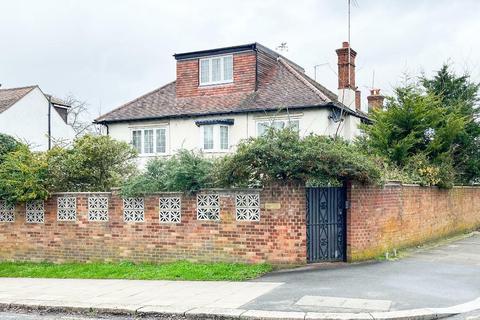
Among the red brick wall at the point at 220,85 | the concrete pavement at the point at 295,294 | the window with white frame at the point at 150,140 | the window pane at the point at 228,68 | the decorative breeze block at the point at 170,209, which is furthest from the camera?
the window with white frame at the point at 150,140

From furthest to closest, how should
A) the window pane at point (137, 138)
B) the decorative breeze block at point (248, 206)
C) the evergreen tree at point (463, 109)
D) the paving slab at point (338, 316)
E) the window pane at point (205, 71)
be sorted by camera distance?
the window pane at point (137, 138), the window pane at point (205, 71), the evergreen tree at point (463, 109), the decorative breeze block at point (248, 206), the paving slab at point (338, 316)

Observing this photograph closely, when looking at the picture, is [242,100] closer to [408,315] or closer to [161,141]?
[161,141]

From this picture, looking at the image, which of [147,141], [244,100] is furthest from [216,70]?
[147,141]

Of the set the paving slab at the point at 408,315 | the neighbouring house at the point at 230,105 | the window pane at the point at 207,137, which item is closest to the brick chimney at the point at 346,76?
the neighbouring house at the point at 230,105

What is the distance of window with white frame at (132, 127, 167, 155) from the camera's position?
25797 mm

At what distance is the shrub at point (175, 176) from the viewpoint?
40.1ft

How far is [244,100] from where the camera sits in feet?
79.4

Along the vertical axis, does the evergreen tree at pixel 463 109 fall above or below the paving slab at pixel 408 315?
above

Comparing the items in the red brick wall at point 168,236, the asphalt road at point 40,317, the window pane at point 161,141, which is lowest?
the asphalt road at point 40,317

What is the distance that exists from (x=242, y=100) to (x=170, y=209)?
12509mm

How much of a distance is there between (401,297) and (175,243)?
552cm

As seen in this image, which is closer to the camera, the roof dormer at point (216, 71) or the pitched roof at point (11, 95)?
the roof dormer at point (216, 71)

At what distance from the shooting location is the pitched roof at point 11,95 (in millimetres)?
31125

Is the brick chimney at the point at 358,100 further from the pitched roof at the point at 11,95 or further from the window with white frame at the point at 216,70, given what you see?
the pitched roof at the point at 11,95
